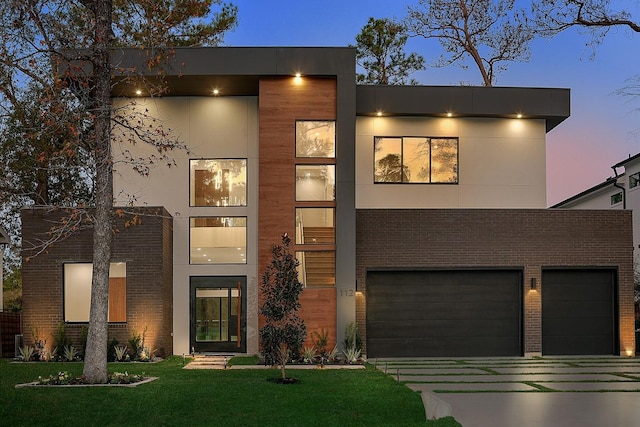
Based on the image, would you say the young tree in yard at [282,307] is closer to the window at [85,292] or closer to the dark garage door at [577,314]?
the window at [85,292]

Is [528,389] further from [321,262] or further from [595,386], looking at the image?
[321,262]

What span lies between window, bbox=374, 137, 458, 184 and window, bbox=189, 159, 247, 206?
406 cm

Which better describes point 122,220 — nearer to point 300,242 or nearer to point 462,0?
point 300,242

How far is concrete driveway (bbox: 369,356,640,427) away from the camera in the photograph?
1055 centimetres

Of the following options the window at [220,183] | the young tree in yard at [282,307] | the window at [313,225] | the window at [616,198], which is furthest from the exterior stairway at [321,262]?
the window at [616,198]

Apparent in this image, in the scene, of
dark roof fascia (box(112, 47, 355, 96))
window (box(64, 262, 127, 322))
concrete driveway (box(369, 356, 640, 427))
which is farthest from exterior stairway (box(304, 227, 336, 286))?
window (box(64, 262, 127, 322))

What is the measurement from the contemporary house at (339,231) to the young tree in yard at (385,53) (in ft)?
37.3

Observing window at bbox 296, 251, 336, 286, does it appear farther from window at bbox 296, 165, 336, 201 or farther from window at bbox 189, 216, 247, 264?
window at bbox 189, 216, 247, 264

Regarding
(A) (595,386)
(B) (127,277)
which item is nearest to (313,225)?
(B) (127,277)

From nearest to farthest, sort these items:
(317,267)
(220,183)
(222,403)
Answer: (222,403), (317,267), (220,183)

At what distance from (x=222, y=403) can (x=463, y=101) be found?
1342 centimetres

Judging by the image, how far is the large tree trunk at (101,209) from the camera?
1466 centimetres

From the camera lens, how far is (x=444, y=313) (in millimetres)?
21281

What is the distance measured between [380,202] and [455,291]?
3.43 metres
